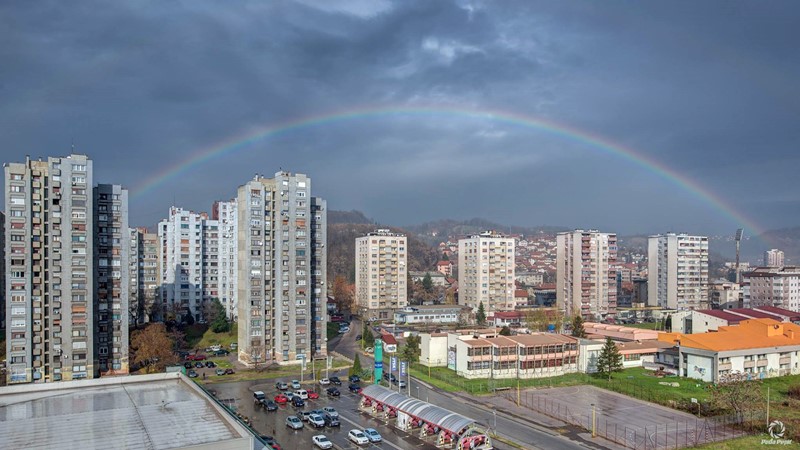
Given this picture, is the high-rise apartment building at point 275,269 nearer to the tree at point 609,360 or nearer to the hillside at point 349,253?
the tree at point 609,360

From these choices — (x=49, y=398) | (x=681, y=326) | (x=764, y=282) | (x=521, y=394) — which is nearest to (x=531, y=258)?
(x=764, y=282)

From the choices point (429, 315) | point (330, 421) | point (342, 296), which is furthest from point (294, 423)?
point (342, 296)

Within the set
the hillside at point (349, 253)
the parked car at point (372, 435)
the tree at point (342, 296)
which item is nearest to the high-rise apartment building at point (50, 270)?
the parked car at point (372, 435)

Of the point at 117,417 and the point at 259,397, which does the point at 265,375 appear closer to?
the point at 259,397

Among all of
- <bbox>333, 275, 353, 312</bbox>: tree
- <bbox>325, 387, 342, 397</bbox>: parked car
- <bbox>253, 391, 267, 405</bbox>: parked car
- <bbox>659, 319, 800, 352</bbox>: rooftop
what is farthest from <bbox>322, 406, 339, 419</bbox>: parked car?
<bbox>333, 275, 353, 312</bbox>: tree

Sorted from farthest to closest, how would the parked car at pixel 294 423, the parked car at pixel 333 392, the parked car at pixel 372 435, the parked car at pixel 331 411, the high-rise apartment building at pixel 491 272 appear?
the high-rise apartment building at pixel 491 272 → the parked car at pixel 333 392 → the parked car at pixel 331 411 → the parked car at pixel 294 423 → the parked car at pixel 372 435

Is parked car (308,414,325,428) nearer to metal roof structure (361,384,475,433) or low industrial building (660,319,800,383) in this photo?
metal roof structure (361,384,475,433)

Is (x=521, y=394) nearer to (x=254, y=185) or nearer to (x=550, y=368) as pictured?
(x=550, y=368)
